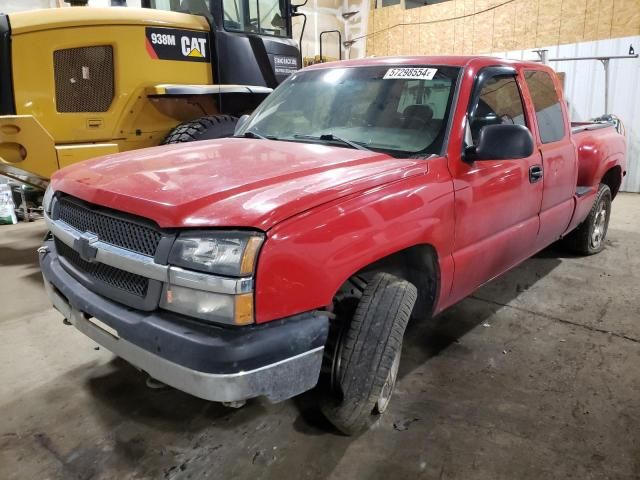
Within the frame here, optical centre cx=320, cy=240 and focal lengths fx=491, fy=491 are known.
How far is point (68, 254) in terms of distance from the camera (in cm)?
243

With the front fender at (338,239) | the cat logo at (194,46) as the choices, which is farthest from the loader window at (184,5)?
the front fender at (338,239)

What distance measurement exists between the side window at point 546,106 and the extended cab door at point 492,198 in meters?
0.22

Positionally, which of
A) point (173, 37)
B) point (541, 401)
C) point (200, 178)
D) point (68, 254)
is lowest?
point (541, 401)

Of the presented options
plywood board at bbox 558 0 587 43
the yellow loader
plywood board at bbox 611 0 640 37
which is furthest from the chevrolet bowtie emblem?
plywood board at bbox 558 0 587 43

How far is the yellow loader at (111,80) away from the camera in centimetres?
445

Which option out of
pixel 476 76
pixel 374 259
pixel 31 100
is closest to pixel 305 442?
pixel 374 259

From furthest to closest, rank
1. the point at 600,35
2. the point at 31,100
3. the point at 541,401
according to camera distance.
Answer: the point at 600,35
the point at 31,100
the point at 541,401

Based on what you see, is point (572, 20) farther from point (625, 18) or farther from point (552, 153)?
point (552, 153)

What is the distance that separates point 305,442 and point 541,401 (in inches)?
50.9

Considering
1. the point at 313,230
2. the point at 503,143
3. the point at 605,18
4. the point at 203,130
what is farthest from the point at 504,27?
the point at 313,230

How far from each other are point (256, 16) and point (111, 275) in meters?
4.49

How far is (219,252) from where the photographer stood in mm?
1729

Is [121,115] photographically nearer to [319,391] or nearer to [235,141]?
[235,141]

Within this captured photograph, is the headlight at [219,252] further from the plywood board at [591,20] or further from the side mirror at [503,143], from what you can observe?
the plywood board at [591,20]
